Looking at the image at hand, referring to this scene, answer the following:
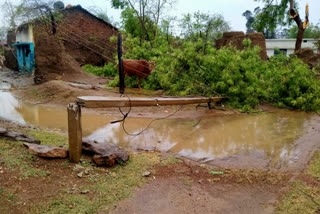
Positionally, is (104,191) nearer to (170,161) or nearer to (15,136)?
(170,161)

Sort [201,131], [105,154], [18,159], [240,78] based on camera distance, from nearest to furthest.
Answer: [18,159] < [105,154] < [201,131] < [240,78]

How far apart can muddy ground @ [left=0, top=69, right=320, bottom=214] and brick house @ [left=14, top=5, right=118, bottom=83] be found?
26.9 ft

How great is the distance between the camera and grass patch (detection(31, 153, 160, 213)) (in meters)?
2.84

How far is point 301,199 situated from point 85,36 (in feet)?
60.8

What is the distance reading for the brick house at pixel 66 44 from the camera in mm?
11533

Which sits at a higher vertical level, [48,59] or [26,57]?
[26,57]

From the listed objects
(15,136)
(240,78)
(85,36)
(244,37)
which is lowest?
(15,136)

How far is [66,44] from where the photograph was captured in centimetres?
1777

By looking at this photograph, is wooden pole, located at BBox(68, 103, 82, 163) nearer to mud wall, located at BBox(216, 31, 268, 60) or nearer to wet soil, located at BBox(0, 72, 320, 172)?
wet soil, located at BBox(0, 72, 320, 172)

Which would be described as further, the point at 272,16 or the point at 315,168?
the point at 272,16

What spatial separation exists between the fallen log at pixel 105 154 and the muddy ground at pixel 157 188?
5.7 inches

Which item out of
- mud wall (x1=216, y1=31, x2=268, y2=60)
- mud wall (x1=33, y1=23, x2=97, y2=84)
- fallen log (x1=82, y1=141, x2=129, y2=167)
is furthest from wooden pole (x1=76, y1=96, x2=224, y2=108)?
mud wall (x1=216, y1=31, x2=268, y2=60)

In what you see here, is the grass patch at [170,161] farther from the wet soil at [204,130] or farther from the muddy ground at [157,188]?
the wet soil at [204,130]

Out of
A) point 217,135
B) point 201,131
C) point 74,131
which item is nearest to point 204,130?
point 201,131
